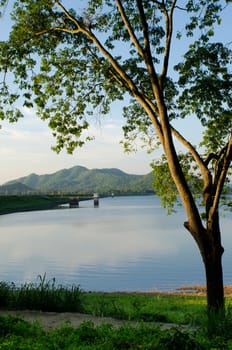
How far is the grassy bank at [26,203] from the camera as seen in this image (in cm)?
11681

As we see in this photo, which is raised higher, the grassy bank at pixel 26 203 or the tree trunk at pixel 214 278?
the tree trunk at pixel 214 278

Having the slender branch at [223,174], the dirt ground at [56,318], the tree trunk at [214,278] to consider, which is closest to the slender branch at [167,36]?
the slender branch at [223,174]

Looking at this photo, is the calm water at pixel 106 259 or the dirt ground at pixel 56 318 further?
the calm water at pixel 106 259

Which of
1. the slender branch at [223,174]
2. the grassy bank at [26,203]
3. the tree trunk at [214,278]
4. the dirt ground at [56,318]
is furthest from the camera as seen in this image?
the grassy bank at [26,203]

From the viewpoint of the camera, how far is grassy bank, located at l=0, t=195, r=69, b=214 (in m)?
117

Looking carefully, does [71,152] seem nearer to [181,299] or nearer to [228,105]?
[228,105]

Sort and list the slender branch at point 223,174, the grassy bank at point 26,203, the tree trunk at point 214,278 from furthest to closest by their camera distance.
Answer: the grassy bank at point 26,203
the slender branch at point 223,174
the tree trunk at point 214,278

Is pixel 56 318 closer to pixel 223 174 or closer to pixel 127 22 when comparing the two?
pixel 223 174

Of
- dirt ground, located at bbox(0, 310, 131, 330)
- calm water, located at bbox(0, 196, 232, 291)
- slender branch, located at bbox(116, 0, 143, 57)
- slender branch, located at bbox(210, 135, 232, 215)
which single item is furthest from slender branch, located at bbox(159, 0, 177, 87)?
calm water, located at bbox(0, 196, 232, 291)

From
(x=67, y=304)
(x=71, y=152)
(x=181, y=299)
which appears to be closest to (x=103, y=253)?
(x=181, y=299)

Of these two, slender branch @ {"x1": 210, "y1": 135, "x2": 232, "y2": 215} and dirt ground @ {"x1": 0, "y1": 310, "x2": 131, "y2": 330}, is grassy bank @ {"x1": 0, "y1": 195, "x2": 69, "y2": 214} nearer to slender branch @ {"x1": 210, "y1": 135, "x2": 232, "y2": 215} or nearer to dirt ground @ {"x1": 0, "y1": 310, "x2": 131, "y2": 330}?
dirt ground @ {"x1": 0, "y1": 310, "x2": 131, "y2": 330}

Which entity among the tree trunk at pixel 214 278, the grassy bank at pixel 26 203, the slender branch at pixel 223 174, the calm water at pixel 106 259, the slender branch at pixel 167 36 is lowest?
the calm water at pixel 106 259

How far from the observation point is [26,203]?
13338cm

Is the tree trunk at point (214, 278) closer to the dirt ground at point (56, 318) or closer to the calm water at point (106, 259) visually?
the dirt ground at point (56, 318)
